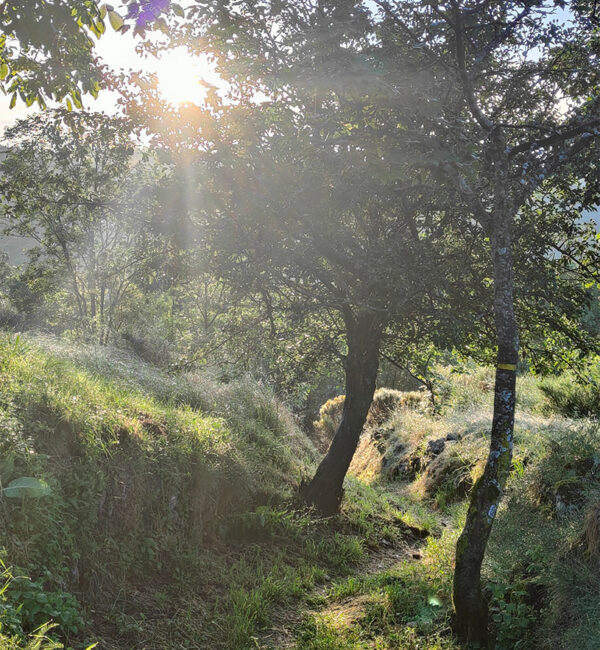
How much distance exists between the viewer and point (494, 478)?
14.4ft

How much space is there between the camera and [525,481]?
270 inches

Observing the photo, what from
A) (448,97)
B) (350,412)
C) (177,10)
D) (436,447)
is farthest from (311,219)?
(436,447)

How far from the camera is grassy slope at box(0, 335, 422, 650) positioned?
13.5ft

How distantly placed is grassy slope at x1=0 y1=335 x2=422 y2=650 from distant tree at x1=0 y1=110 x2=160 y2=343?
2.12m

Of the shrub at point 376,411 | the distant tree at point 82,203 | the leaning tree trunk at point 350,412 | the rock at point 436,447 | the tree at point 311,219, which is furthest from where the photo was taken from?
the shrub at point 376,411

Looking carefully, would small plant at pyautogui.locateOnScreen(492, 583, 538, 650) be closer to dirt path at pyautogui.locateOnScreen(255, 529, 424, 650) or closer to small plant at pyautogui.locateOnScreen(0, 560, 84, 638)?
dirt path at pyautogui.locateOnScreen(255, 529, 424, 650)

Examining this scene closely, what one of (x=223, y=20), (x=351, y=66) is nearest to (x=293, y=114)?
(x=223, y=20)

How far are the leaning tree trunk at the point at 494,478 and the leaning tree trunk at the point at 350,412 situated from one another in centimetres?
325

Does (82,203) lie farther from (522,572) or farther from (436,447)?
(436,447)

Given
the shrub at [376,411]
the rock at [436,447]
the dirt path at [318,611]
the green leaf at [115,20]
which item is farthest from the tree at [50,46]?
the shrub at [376,411]

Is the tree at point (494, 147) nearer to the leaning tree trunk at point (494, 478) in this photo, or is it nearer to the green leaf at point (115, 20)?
the leaning tree trunk at point (494, 478)

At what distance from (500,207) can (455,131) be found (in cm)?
91

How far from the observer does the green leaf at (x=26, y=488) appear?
4012 mm

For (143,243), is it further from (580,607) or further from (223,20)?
(580,607)
